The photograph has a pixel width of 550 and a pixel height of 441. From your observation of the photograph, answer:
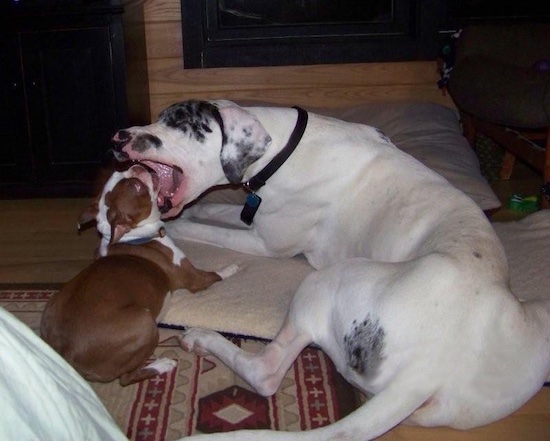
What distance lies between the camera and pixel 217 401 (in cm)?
250

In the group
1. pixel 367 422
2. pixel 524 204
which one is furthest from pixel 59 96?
pixel 367 422

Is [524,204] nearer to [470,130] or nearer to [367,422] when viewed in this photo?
[470,130]

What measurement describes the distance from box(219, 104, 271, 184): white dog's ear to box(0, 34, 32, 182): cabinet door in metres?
2.08

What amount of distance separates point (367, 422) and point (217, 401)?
2.43ft

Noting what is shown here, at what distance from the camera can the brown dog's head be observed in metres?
2.71

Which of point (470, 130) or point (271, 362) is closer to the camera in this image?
point (271, 362)

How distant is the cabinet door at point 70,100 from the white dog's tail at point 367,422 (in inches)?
110

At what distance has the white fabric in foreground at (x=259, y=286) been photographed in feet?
9.28

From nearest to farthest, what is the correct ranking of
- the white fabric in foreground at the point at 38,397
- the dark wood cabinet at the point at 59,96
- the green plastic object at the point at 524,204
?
the white fabric in foreground at the point at 38,397 < the dark wood cabinet at the point at 59,96 < the green plastic object at the point at 524,204

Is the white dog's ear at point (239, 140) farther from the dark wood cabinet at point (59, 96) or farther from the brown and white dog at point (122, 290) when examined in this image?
the dark wood cabinet at point (59, 96)

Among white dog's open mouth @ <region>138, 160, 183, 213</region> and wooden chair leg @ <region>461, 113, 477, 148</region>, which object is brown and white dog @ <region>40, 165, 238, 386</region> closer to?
white dog's open mouth @ <region>138, 160, 183, 213</region>

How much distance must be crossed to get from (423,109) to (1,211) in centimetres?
274

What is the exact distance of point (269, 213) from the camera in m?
3.06

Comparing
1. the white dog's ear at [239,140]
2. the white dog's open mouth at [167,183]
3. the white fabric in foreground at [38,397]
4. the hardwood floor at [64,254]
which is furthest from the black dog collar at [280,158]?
the white fabric in foreground at [38,397]
